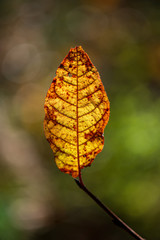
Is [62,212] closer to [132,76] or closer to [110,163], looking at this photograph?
[110,163]

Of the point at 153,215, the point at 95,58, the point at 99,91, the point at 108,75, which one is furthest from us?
the point at 95,58

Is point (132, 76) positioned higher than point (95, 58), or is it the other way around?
point (95, 58)

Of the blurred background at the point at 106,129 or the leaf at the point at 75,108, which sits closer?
the leaf at the point at 75,108

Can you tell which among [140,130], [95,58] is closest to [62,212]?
[140,130]

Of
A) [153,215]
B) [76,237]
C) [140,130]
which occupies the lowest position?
[76,237]

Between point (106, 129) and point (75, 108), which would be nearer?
point (75, 108)
